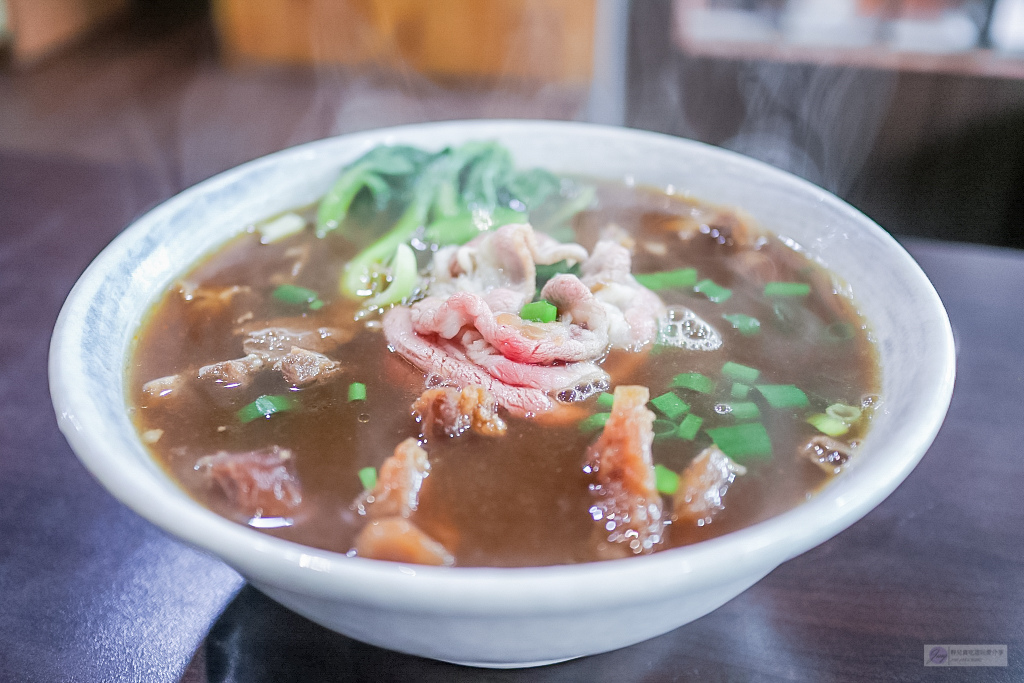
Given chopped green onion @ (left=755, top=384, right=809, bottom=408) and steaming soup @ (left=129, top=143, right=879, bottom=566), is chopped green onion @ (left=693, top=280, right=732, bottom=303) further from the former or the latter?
chopped green onion @ (left=755, top=384, right=809, bottom=408)

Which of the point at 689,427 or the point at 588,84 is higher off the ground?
the point at 689,427

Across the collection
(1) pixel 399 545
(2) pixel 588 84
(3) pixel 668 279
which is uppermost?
(1) pixel 399 545

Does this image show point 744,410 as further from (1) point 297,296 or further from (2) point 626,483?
(1) point 297,296

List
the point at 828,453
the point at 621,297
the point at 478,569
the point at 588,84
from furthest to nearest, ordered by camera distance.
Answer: the point at 588,84 < the point at 621,297 < the point at 828,453 < the point at 478,569

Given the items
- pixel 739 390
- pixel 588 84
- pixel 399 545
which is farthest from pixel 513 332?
pixel 588 84

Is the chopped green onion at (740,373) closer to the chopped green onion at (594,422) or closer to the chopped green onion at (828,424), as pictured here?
the chopped green onion at (828,424)

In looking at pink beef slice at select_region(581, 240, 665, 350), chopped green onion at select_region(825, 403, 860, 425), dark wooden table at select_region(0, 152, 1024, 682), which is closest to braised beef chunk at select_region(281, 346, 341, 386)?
dark wooden table at select_region(0, 152, 1024, 682)

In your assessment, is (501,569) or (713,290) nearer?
(501,569)

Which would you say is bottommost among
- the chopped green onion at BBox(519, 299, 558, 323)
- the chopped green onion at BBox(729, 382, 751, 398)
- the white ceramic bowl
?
the chopped green onion at BBox(729, 382, 751, 398)
